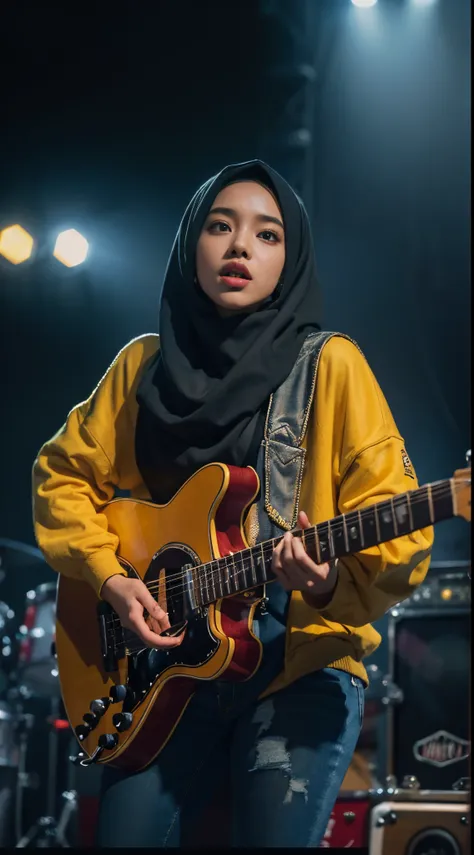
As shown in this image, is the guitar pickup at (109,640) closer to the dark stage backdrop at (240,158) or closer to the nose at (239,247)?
the nose at (239,247)

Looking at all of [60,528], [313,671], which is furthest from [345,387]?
[60,528]

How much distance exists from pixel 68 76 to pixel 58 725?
2.38 metres

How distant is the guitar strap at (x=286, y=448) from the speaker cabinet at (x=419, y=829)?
1.80 ft

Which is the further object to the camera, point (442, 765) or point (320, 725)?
point (442, 765)

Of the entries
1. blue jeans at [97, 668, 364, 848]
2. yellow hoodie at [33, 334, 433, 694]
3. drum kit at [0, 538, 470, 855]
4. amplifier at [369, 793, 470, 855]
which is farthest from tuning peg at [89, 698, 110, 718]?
drum kit at [0, 538, 470, 855]

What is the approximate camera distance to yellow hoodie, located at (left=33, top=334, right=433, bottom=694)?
1805mm

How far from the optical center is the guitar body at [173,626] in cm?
192

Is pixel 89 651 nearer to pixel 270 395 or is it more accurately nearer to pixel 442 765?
pixel 270 395

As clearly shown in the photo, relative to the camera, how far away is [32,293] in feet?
11.9

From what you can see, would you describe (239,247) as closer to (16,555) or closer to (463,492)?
(463,492)

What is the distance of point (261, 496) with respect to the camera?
2.01 m

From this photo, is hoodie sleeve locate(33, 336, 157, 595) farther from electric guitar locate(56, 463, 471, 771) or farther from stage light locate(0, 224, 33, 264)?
stage light locate(0, 224, 33, 264)

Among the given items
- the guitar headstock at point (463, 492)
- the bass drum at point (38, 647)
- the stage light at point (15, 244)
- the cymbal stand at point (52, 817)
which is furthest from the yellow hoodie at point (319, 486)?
the cymbal stand at point (52, 817)

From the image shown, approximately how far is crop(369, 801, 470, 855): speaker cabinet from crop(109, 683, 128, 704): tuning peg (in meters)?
0.59
